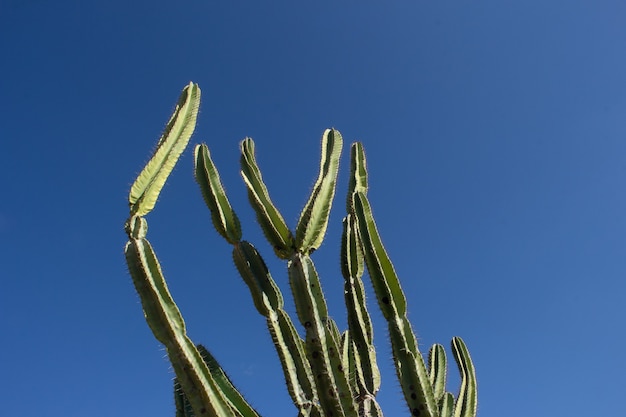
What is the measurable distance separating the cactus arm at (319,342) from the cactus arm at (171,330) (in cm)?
61

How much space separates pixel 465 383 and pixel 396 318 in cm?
136

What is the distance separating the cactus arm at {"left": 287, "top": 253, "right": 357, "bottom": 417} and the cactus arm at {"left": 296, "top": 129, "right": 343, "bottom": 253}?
0.13 m

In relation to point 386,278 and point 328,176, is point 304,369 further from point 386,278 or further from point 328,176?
point 328,176

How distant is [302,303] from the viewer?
383cm

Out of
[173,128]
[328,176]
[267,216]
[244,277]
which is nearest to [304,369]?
[244,277]

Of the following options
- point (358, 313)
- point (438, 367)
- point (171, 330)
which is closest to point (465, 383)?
point (438, 367)

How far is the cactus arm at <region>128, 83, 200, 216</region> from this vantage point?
12.2 ft

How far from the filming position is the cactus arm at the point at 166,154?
12.2 ft

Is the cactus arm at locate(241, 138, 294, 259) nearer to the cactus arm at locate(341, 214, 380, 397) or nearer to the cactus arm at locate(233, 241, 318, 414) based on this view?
the cactus arm at locate(233, 241, 318, 414)

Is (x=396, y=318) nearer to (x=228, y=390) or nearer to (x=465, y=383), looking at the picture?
(x=228, y=390)

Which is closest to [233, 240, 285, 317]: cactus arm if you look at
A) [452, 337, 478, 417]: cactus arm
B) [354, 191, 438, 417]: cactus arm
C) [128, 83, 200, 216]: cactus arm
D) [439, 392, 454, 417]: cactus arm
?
[354, 191, 438, 417]: cactus arm

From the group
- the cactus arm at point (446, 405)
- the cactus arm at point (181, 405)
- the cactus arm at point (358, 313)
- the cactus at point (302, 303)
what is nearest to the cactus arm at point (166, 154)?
the cactus at point (302, 303)

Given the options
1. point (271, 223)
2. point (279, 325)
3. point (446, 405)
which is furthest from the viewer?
point (446, 405)

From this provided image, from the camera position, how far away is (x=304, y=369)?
4117 mm
